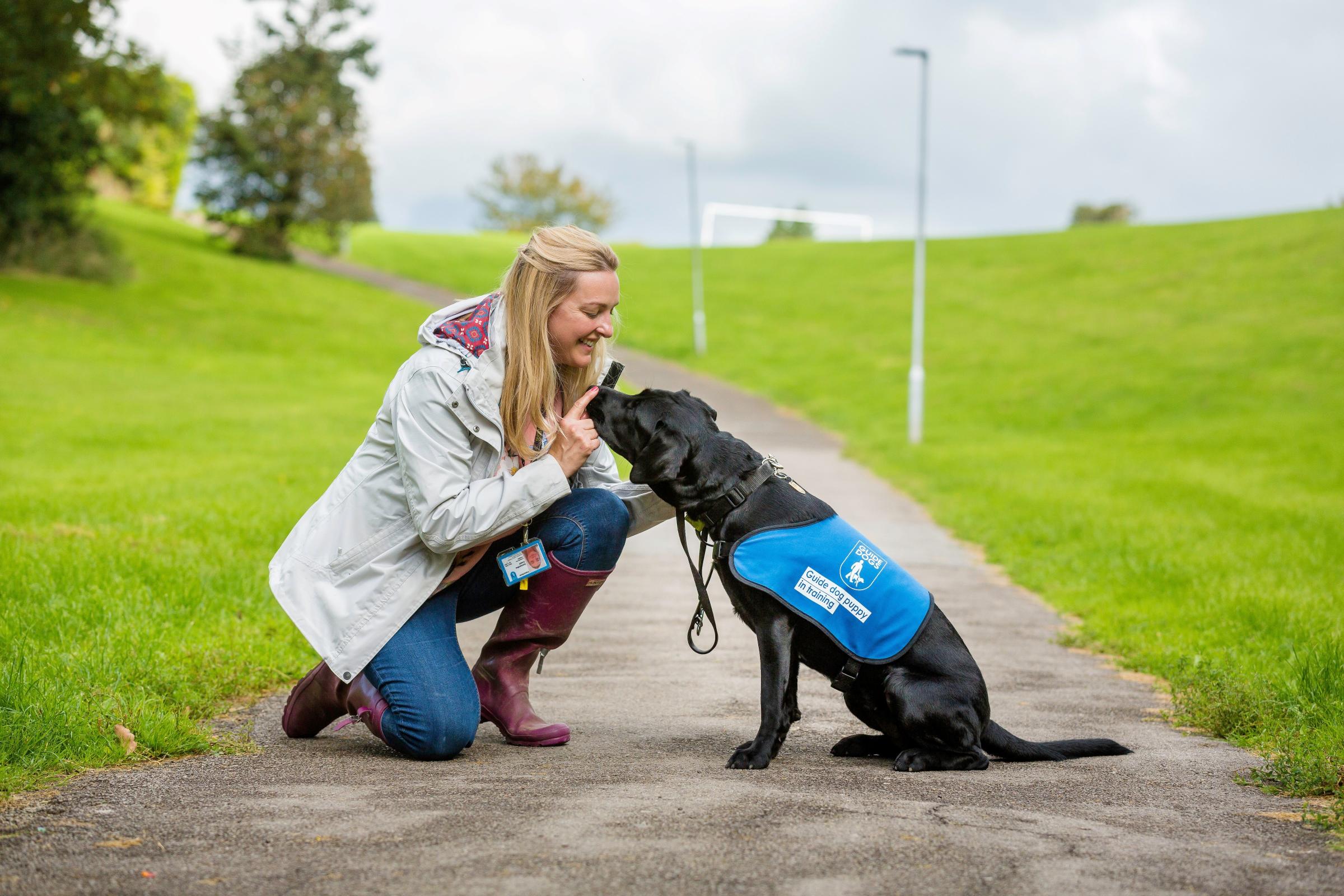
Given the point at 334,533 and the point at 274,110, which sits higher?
the point at 274,110

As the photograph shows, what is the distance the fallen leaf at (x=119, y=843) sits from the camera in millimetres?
2988

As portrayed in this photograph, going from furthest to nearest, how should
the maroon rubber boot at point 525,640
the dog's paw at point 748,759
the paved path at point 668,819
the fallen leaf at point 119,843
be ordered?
the maroon rubber boot at point 525,640
the dog's paw at point 748,759
the fallen leaf at point 119,843
the paved path at point 668,819

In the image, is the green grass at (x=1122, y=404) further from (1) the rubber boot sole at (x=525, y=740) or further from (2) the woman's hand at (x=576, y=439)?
(2) the woman's hand at (x=576, y=439)

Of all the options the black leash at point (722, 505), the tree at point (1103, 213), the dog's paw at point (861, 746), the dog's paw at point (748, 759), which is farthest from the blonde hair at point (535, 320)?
the tree at point (1103, 213)

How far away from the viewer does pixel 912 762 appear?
406 centimetres

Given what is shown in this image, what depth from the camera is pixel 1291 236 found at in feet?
135

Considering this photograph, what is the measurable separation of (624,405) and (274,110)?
43.8m

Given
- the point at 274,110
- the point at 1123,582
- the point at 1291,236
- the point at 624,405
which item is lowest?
the point at 1123,582

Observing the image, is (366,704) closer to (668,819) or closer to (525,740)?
(525,740)

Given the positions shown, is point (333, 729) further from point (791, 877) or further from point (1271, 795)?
point (1271, 795)

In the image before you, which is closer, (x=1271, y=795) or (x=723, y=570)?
(x=1271, y=795)

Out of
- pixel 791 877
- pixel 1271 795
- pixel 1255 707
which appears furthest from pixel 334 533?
pixel 1255 707

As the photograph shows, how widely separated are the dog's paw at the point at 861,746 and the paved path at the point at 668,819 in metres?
0.07

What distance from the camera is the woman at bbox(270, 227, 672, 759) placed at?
410 centimetres
